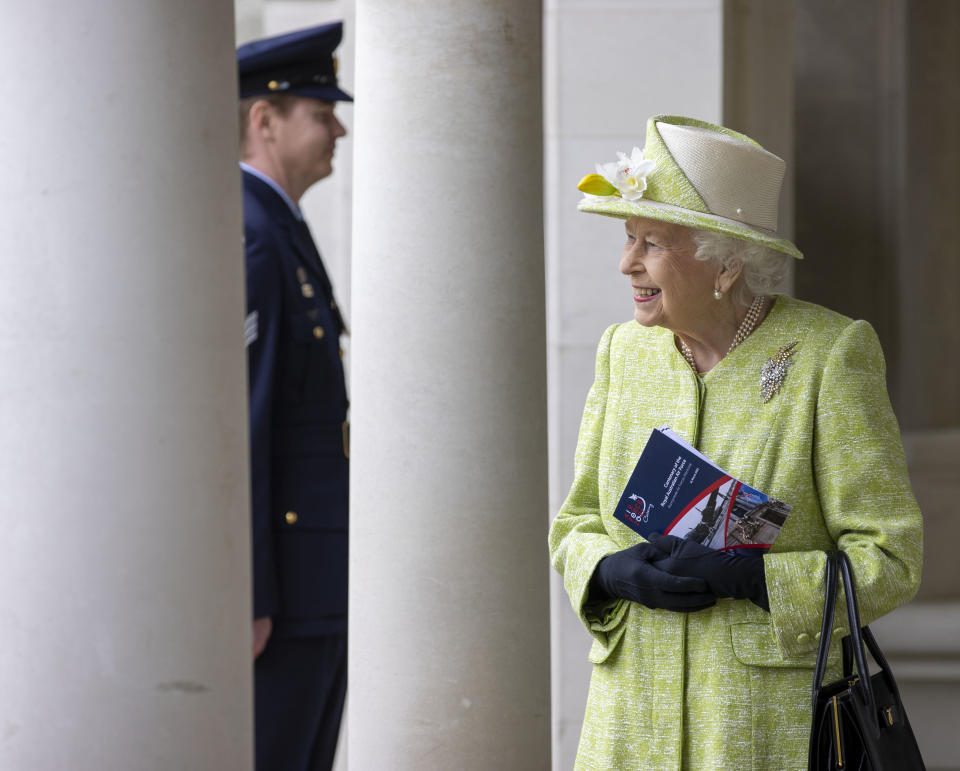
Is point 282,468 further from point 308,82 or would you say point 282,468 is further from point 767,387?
point 767,387

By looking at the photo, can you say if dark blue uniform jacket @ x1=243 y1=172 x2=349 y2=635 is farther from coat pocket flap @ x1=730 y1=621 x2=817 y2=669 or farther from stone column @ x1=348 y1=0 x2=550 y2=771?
coat pocket flap @ x1=730 y1=621 x2=817 y2=669

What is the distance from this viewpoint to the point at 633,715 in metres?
2.56

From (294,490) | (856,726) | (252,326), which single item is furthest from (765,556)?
(252,326)

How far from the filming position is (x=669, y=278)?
2.57 m

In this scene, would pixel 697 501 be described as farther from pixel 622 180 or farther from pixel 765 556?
pixel 622 180

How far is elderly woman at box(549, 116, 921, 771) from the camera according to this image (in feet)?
7.85

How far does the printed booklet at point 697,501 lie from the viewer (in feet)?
7.87

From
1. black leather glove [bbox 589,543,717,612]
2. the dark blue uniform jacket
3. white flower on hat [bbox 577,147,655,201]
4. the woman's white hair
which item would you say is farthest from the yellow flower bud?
the dark blue uniform jacket

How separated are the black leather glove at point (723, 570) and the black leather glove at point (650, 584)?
0.02 m

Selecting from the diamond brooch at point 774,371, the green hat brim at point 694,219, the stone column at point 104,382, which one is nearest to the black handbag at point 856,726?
the diamond brooch at point 774,371

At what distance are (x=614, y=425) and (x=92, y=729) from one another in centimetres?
118

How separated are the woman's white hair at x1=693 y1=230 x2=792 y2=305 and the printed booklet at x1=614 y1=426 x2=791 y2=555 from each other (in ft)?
1.10

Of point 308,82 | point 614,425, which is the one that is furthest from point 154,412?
point 308,82

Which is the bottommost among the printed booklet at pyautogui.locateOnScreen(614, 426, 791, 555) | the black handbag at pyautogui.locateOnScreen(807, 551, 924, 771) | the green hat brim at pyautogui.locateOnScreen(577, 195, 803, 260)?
the black handbag at pyautogui.locateOnScreen(807, 551, 924, 771)
